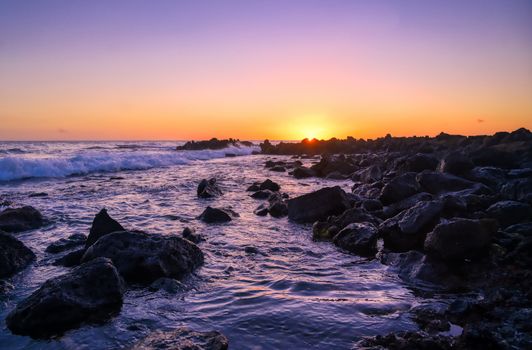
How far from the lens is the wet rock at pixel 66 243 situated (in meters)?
7.61

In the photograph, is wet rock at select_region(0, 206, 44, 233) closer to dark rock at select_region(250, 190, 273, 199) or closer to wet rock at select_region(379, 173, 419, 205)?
dark rock at select_region(250, 190, 273, 199)

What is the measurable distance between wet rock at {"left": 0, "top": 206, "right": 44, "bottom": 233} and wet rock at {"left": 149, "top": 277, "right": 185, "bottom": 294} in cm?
558

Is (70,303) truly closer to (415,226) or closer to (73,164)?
(415,226)

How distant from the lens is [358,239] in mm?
7879

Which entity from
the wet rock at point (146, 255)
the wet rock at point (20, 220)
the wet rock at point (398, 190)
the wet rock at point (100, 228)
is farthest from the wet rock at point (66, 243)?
the wet rock at point (398, 190)

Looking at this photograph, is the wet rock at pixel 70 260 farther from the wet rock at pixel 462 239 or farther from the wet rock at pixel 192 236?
the wet rock at pixel 462 239

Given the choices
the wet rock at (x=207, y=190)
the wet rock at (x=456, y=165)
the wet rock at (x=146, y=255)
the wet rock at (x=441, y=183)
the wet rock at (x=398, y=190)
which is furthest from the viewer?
the wet rock at (x=207, y=190)

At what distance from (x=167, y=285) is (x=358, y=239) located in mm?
4009

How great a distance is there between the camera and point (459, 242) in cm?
620

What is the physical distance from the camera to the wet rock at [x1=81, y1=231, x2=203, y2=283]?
19.9ft

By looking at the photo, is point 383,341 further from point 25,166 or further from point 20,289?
point 25,166

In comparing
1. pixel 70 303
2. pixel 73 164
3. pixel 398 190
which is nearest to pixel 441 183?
pixel 398 190

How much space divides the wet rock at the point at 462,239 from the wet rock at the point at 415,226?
107 centimetres

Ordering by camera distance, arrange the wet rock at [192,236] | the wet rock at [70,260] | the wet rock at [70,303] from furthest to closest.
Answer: the wet rock at [192,236], the wet rock at [70,260], the wet rock at [70,303]
